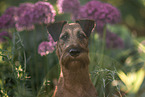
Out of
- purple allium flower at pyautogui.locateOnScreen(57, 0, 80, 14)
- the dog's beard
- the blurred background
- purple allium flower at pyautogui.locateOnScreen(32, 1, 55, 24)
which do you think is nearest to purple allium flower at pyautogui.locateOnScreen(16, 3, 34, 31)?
the blurred background

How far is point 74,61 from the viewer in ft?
4.91

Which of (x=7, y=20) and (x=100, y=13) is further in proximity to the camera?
(x=7, y=20)

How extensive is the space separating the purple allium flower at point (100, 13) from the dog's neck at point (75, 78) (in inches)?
36.0

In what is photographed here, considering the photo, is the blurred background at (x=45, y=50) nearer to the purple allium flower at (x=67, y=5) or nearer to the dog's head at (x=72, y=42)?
the purple allium flower at (x=67, y=5)

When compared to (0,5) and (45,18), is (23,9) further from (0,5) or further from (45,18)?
(0,5)

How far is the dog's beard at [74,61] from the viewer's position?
4.85 feet

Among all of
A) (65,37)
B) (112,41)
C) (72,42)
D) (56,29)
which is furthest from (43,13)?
(112,41)

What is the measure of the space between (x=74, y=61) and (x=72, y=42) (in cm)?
18

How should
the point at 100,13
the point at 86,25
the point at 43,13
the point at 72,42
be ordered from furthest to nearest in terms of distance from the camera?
the point at 100,13, the point at 43,13, the point at 86,25, the point at 72,42

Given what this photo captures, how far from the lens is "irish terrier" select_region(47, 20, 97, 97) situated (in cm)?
151

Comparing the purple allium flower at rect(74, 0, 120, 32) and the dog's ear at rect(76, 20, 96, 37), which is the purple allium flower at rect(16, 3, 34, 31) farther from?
the dog's ear at rect(76, 20, 96, 37)

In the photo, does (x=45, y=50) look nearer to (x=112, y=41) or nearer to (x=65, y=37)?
(x=65, y=37)

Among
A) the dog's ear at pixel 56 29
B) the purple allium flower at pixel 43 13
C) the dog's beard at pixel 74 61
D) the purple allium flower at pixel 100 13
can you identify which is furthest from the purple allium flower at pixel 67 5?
the dog's beard at pixel 74 61

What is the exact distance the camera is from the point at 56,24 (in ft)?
5.74
